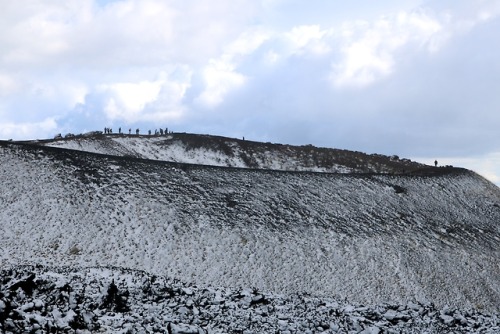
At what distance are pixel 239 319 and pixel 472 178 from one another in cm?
5342

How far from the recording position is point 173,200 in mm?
41312

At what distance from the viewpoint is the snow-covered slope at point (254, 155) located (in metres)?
78.8

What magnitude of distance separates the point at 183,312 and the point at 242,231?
921 inches

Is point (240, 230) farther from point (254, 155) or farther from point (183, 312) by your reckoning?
point (254, 155)

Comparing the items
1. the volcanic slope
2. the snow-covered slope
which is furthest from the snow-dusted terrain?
the snow-covered slope

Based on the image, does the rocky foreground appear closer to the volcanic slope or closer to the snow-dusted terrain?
the volcanic slope

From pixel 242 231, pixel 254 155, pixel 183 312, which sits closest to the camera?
pixel 183 312

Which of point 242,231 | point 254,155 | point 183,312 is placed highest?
point 254,155

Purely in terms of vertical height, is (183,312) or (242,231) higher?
(242,231)

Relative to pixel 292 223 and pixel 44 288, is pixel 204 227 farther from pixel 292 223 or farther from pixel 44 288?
pixel 44 288

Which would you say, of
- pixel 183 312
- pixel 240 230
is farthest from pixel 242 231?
pixel 183 312

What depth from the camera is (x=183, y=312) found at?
15.8 m

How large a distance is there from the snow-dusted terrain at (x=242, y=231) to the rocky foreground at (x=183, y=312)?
14856 millimetres

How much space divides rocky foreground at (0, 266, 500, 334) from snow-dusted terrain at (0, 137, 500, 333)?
14.9 meters
